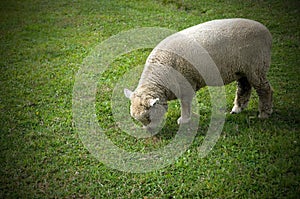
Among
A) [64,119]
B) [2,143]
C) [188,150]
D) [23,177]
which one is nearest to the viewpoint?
[23,177]

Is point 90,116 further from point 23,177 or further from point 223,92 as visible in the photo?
point 223,92

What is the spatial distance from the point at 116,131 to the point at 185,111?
165 cm

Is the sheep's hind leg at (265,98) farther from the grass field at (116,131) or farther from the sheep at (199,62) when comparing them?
the grass field at (116,131)

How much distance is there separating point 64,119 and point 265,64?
481 centimetres

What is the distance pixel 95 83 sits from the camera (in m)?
9.01

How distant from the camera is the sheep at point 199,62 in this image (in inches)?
243

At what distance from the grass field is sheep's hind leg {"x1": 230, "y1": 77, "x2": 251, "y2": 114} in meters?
0.20

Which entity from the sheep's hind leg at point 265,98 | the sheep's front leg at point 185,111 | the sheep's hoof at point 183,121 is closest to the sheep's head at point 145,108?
the sheep's front leg at point 185,111

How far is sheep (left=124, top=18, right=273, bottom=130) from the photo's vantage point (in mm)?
6176

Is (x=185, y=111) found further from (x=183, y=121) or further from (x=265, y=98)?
(x=265, y=98)

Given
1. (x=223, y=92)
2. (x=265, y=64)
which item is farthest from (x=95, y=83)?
(x=265, y=64)

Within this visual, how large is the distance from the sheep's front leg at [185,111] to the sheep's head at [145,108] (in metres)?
0.54

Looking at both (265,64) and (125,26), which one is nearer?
(265,64)

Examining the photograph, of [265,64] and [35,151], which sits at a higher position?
[265,64]
